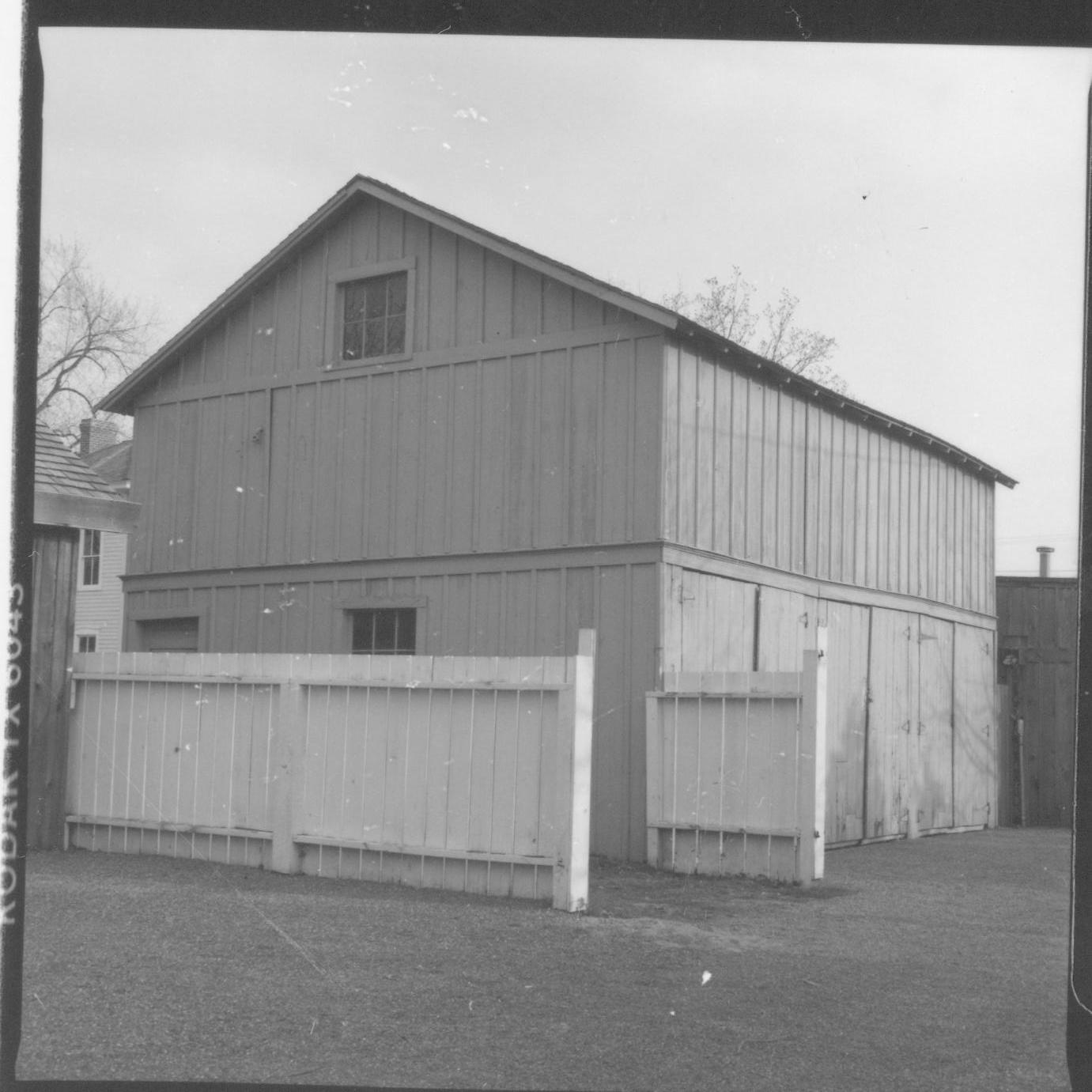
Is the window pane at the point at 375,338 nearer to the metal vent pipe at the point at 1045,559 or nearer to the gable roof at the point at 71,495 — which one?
the gable roof at the point at 71,495

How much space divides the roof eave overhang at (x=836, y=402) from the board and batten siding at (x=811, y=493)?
10 cm

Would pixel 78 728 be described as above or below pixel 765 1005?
above

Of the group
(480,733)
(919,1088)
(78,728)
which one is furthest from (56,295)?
(919,1088)

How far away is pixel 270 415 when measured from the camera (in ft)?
51.3

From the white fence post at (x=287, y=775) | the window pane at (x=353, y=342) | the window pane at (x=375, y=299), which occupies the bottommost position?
the white fence post at (x=287, y=775)

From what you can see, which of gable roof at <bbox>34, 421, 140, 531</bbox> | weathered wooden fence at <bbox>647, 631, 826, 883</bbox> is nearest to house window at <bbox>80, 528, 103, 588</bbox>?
gable roof at <bbox>34, 421, 140, 531</bbox>

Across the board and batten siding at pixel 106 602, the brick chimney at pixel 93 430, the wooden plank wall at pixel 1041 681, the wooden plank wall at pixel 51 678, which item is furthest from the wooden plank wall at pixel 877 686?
the board and batten siding at pixel 106 602

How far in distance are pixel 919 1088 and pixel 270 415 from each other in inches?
475

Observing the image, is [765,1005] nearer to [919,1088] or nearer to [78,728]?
[919,1088]

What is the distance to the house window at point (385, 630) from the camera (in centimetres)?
1450

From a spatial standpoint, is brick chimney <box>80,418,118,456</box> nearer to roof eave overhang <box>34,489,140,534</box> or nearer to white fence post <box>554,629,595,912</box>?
roof eave overhang <box>34,489,140,534</box>

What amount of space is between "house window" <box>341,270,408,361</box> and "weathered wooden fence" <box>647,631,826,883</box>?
5.21 m

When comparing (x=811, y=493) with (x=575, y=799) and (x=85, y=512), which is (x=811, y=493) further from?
(x=85, y=512)

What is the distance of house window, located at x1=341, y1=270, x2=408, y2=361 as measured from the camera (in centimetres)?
1486
